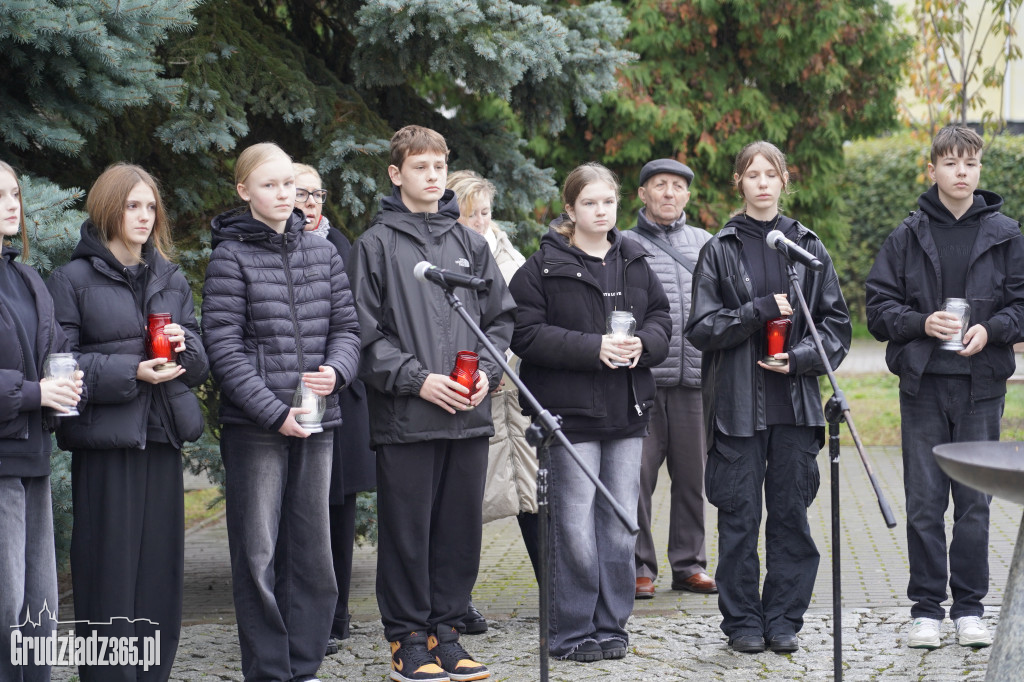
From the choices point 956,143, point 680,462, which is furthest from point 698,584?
point 956,143

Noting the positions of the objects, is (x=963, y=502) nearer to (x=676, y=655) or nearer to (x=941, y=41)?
(x=676, y=655)

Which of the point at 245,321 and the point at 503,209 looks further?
the point at 503,209

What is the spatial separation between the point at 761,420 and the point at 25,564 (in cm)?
314

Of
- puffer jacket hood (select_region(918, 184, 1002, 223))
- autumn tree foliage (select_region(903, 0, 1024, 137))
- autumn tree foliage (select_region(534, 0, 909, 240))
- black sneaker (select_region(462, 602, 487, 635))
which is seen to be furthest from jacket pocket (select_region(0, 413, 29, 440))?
autumn tree foliage (select_region(903, 0, 1024, 137))

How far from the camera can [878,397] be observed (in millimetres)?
15398

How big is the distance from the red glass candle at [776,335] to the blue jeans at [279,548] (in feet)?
6.49

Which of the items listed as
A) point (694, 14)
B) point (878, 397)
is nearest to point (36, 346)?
point (694, 14)

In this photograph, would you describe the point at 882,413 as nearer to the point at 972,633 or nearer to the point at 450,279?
the point at 972,633

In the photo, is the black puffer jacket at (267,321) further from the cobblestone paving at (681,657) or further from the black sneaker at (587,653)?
the black sneaker at (587,653)

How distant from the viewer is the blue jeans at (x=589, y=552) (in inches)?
213

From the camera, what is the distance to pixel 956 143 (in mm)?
5520

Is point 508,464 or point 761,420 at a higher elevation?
point 761,420

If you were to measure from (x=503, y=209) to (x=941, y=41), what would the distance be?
24.2 ft

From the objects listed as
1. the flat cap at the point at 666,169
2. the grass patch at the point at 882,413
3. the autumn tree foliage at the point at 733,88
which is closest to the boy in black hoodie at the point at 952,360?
the flat cap at the point at 666,169
